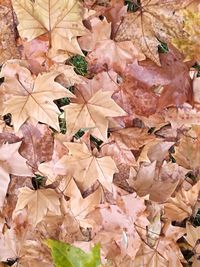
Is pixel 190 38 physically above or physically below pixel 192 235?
above

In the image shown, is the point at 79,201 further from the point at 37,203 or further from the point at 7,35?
the point at 7,35

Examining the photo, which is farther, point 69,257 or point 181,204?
point 181,204

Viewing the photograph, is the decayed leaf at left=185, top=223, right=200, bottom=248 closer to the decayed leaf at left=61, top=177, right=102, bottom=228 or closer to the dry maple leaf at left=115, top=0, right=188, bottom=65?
the decayed leaf at left=61, top=177, right=102, bottom=228

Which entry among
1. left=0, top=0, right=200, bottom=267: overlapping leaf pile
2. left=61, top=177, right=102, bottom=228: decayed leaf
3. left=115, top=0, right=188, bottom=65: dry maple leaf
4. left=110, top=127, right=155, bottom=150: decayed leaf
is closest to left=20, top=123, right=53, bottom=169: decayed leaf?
left=0, top=0, right=200, bottom=267: overlapping leaf pile

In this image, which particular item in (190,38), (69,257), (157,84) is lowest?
(69,257)

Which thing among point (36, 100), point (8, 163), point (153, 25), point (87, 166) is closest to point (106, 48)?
point (153, 25)

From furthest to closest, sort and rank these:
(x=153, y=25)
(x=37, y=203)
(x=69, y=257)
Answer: (x=37, y=203)
(x=153, y=25)
(x=69, y=257)

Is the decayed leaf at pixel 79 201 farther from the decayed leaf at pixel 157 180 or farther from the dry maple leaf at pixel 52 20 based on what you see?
the dry maple leaf at pixel 52 20
